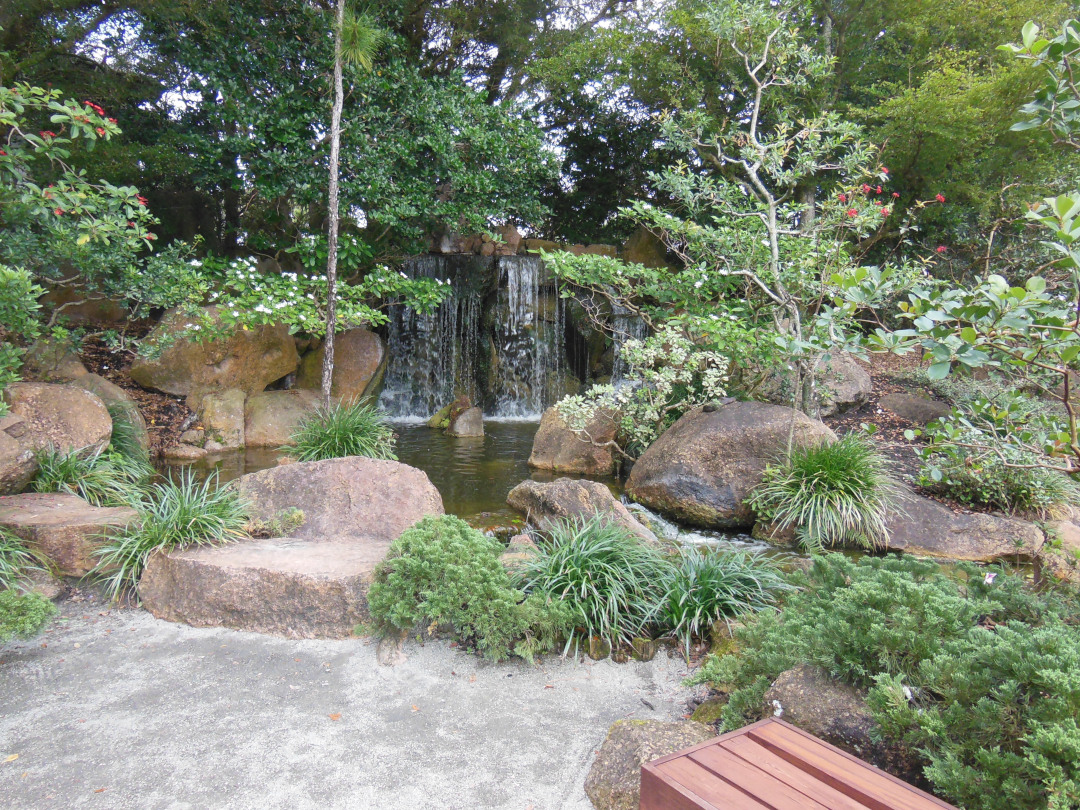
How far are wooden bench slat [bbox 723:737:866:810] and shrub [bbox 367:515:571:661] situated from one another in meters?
1.62

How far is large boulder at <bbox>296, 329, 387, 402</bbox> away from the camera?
1091cm

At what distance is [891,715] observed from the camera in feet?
7.02

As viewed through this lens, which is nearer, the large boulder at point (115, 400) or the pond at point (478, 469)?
the pond at point (478, 469)

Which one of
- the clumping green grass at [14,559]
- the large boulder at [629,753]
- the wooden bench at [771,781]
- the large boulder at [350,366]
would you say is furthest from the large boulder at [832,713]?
the large boulder at [350,366]

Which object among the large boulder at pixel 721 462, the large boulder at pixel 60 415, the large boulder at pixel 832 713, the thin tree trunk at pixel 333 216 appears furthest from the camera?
the thin tree trunk at pixel 333 216

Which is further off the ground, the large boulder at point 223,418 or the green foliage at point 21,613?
the large boulder at point 223,418

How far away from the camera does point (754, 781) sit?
1730 mm

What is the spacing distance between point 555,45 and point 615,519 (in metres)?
10.8

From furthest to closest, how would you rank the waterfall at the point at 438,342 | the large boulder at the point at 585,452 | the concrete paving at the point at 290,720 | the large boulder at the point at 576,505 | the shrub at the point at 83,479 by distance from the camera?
the waterfall at the point at 438,342 < the large boulder at the point at 585,452 < the shrub at the point at 83,479 < the large boulder at the point at 576,505 < the concrete paving at the point at 290,720

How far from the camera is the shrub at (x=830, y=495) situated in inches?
226

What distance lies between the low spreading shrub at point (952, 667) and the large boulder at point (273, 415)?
322 inches

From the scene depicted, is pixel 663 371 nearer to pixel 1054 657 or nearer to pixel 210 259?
pixel 1054 657

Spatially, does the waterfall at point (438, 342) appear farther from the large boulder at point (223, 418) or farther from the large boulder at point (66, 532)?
the large boulder at point (66, 532)

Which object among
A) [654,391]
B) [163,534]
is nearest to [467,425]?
[654,391]
